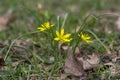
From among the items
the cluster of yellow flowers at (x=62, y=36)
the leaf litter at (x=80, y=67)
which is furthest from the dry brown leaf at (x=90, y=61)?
the cluster of yellow flowers at (x=62, y=36)

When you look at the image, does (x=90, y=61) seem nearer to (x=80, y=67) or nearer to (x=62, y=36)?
(x=80, y=67)

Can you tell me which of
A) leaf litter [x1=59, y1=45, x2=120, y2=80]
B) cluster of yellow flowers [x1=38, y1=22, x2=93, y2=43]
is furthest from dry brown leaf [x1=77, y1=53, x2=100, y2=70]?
cluster of yellow flowers [x1=38, y1=22, x2=93, y2=43]

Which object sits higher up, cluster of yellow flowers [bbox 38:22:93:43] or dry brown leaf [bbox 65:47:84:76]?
cluster of yellow flowers [bbox 38:22:93:43]

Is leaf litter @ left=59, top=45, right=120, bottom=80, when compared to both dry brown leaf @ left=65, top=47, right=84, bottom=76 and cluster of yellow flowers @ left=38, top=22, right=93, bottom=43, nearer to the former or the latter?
dry brown leaf @ left=65, top=47, right=84, bottom=76

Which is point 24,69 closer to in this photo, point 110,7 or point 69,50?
point 69,50

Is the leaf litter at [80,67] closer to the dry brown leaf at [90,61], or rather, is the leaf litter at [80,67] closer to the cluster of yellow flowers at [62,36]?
the dry brown leaf at [90,61]

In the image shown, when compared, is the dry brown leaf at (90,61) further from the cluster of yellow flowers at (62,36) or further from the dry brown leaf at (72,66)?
the cluster of yellow flowers at (62,36)

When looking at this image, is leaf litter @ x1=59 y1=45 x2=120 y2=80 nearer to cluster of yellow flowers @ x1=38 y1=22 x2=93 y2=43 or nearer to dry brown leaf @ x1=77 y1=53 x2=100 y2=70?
dry brown leaf @ x1=77 y1=53 x2=100 y2=70

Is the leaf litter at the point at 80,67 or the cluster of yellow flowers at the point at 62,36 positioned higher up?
the cluster of yellow flowers at the point at 62,36

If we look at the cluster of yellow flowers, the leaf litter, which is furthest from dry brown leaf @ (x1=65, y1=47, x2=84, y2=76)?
the cluster of yellow flowers
